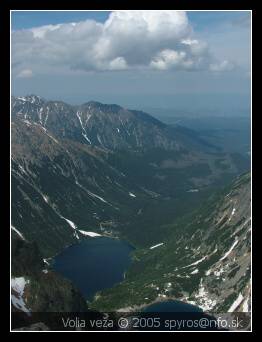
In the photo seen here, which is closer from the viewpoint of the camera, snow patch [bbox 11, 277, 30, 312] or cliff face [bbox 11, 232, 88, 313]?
snow patch [bbox 11, 277, 30, 312]

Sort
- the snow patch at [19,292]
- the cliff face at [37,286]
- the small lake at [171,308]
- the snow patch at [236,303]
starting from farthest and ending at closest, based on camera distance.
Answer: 1. the small lake at [171,308]
2. the snow patch at [236,303]
3. the cliff face at [37,286]
4. the snow patch at [19,292]

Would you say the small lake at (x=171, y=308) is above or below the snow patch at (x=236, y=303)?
below

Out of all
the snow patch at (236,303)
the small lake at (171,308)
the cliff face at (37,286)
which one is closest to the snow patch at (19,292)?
the cliff face at (37,286)

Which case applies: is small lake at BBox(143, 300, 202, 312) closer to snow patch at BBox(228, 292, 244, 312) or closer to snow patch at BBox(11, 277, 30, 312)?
snow patch at BBox(228, 292, 244, 312)

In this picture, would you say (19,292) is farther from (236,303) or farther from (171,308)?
(236,303)

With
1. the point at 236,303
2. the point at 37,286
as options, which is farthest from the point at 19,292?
the point at 236,303

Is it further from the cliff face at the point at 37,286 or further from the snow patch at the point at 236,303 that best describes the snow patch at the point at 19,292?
the snow patch at the point at 236,303

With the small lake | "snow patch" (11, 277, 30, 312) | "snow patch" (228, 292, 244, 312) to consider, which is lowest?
the small lake

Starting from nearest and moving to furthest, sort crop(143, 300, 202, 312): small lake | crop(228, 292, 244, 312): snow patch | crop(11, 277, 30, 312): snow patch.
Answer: crop(11, 277, 30, 312): snow patch < crop(228, 292, 244, 312): snow patch < crop(143, 300, 202, 312): small lake

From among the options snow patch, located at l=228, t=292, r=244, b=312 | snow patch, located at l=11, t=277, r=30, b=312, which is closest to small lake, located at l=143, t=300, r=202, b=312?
snow patch, located at l=228, t=292, r=244, b=312

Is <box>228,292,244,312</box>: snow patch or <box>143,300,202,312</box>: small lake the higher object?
<box>228,292,244,312</box>: snow patch
